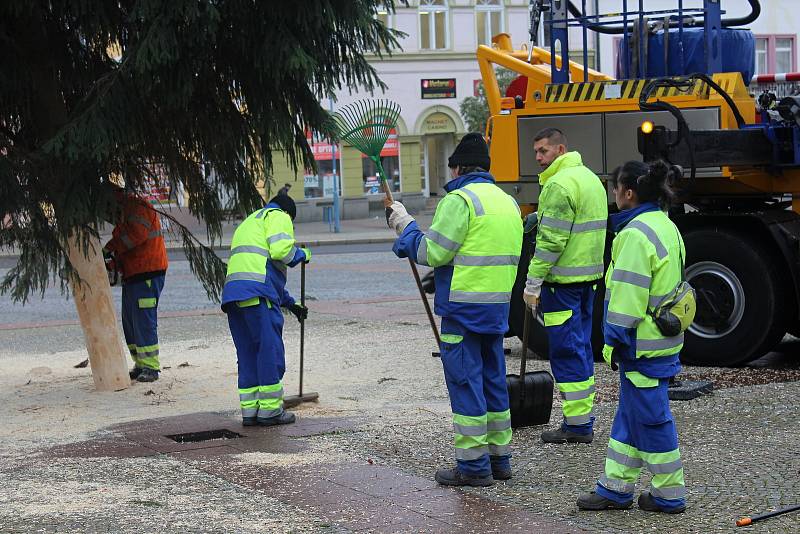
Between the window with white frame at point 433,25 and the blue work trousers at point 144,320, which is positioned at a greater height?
the window with white frame at point 433,25

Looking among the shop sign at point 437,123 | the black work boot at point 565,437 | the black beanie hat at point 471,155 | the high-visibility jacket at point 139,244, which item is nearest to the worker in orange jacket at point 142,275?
the high-visibility jacket at point 139,244

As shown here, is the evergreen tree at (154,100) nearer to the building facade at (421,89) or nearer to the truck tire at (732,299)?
the truck tire at (732,299)

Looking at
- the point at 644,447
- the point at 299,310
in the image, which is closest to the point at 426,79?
the point at 299,310

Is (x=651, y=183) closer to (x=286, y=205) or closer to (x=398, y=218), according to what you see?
(x=398, y=218)

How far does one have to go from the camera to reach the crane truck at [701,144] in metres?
10.0

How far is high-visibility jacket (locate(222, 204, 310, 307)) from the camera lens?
8516mm

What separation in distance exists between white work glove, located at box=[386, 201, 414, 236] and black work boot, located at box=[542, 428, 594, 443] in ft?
5.27

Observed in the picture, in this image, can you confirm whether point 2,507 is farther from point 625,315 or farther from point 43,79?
point 43,79

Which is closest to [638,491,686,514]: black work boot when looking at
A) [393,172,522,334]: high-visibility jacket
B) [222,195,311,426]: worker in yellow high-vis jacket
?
[393,172,522,334]: high-visibility jacket

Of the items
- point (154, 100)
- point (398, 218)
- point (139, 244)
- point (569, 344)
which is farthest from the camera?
point (139, 244)

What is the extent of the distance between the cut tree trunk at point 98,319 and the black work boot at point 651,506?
505cm

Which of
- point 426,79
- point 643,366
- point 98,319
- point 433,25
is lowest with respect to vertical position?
point 98,319

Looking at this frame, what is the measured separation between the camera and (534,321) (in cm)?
1095

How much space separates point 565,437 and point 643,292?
73.2 inches
